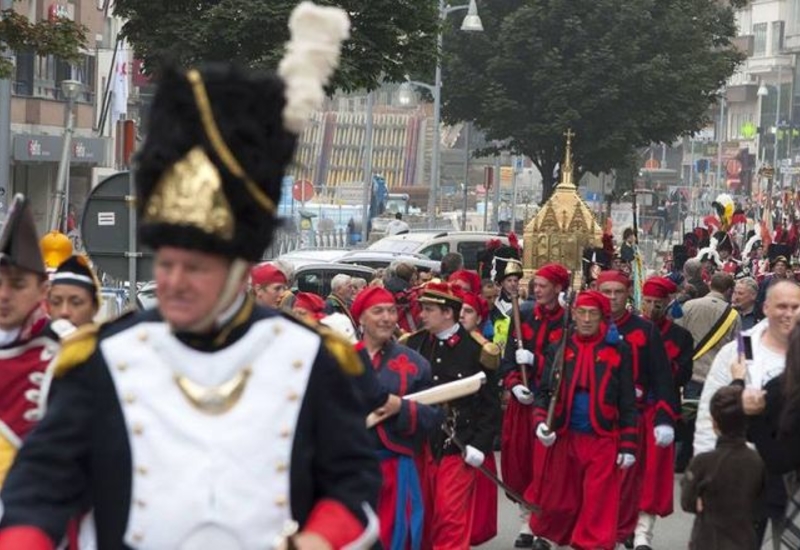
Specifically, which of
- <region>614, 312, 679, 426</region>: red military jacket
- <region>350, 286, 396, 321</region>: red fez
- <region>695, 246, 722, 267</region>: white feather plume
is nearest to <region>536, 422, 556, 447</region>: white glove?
<region>614, 312, 679, 426</region>: red military jacket

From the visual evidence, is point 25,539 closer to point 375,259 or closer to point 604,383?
point 604,383

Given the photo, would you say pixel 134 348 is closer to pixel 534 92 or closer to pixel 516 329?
pixel 516 329

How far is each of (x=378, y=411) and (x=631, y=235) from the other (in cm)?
2160

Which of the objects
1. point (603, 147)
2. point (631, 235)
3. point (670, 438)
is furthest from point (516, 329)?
point (603, 147)

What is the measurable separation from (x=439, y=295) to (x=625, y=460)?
1533mm

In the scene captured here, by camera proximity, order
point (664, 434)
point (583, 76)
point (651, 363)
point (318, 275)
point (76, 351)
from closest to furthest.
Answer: point (76, 351) < point (664, 434) < point (651, 363) < point (318, 275) < point (583, 76)

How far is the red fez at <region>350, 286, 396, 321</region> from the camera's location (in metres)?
11.2

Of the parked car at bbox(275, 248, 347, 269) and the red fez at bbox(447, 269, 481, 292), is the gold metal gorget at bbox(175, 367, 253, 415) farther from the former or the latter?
the parked car at bbox(275, 248, 347, 269)

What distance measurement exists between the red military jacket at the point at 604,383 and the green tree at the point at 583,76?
34.6m

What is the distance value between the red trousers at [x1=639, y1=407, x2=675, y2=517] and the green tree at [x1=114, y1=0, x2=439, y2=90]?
11427 millimetres

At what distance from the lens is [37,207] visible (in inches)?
2061

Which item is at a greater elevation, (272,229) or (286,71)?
(286,71)

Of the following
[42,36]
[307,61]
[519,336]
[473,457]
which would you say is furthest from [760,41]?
[307,61]

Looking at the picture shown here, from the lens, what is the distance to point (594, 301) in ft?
44.5
